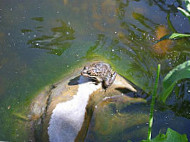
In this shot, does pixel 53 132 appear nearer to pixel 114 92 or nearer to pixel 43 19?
pixel 114 92

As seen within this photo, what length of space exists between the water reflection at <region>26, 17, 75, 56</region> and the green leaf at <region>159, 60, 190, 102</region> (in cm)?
255

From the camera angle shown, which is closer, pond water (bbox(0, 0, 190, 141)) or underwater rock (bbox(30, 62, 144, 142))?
underwater rock (bbox(30, 62, 144, 142))

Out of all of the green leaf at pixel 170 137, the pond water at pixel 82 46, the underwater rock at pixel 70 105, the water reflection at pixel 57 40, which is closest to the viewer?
the green leaf at pixel 170 137

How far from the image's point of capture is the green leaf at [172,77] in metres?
2.54

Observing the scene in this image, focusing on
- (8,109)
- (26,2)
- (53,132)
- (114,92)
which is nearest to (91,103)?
(114,92)

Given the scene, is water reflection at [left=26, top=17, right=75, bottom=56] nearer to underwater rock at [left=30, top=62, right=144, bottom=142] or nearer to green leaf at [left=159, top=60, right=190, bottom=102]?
underwater rock at [left=30, top=62, right=144, bottom=142]

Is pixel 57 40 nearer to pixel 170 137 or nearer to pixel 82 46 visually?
pixel 82 46

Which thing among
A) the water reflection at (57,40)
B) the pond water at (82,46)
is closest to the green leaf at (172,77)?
the pond water at (82,46)

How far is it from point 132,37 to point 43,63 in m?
1.58

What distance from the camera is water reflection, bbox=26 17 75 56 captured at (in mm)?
4926

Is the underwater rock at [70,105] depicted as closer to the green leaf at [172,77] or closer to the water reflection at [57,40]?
the water reflection at [57,40]

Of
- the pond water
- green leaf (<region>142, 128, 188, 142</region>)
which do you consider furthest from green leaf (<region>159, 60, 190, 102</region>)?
the pond water

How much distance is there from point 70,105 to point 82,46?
58.7 inches

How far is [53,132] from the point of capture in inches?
136
